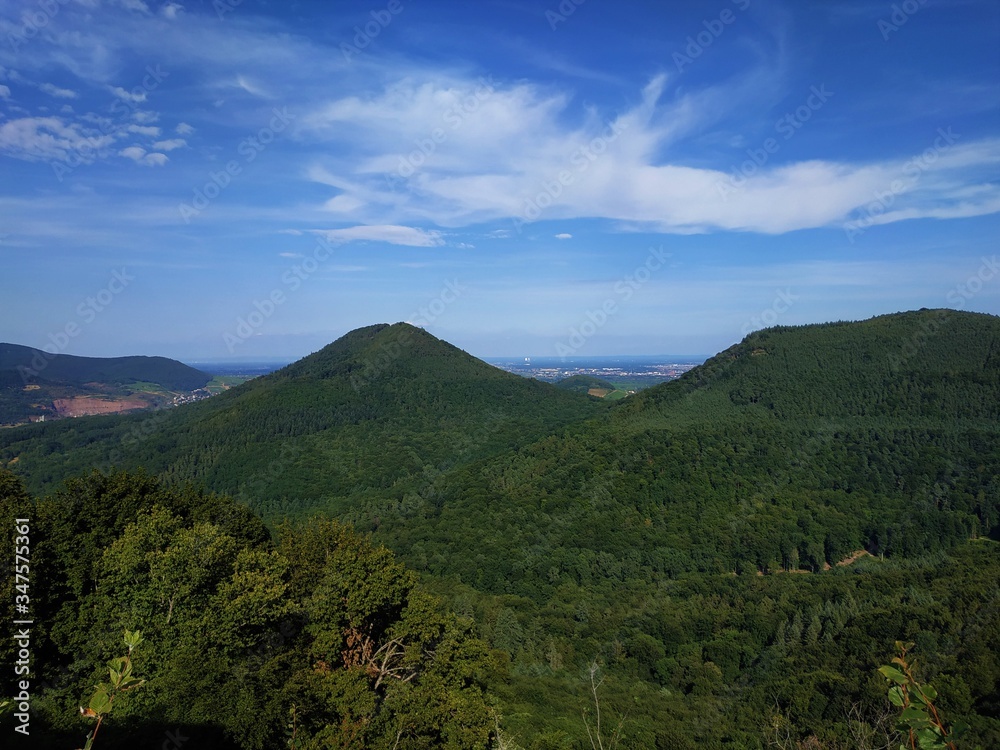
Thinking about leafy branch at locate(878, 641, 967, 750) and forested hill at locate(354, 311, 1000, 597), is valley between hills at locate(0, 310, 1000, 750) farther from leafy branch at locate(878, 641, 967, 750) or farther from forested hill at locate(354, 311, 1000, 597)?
forested hill at locate(354, 311, 1000, 597)

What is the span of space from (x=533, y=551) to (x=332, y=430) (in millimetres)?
71543

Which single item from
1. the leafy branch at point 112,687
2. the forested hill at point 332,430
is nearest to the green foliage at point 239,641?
the leafy branch at point 112,687

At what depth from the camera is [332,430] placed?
422 ft

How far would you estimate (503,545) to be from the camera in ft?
240

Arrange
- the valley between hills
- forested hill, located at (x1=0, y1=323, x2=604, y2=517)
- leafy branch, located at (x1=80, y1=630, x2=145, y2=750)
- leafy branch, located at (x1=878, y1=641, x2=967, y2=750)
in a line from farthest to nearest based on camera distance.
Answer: forested hill, located at (x1=0, y1=323, x2=604, y2=517) < the valley between hills < leafy branch, located at (x1=80, y1=630, x2=145, y2=750) < leafy branch, located at (x1=878, y1=641, x2=967, y2=750)

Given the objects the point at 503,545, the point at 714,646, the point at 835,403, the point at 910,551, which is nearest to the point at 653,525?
the point at 503,545

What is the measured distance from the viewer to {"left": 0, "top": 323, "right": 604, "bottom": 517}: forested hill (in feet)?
329

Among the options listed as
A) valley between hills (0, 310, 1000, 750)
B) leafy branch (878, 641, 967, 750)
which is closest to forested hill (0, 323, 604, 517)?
valley between hills (0, 310, 1000, 750)

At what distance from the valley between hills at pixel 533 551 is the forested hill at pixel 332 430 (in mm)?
878

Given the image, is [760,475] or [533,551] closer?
[533,551]

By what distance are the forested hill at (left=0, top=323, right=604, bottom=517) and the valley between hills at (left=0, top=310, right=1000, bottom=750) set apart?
0.88 metres

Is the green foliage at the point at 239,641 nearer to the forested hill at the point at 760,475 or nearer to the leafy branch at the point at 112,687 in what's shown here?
the leafy branch at the point at 112,687

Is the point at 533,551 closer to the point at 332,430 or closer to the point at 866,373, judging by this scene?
the point at 332,430

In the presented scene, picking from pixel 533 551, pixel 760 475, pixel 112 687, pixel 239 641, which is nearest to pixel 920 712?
pixel 112 687
